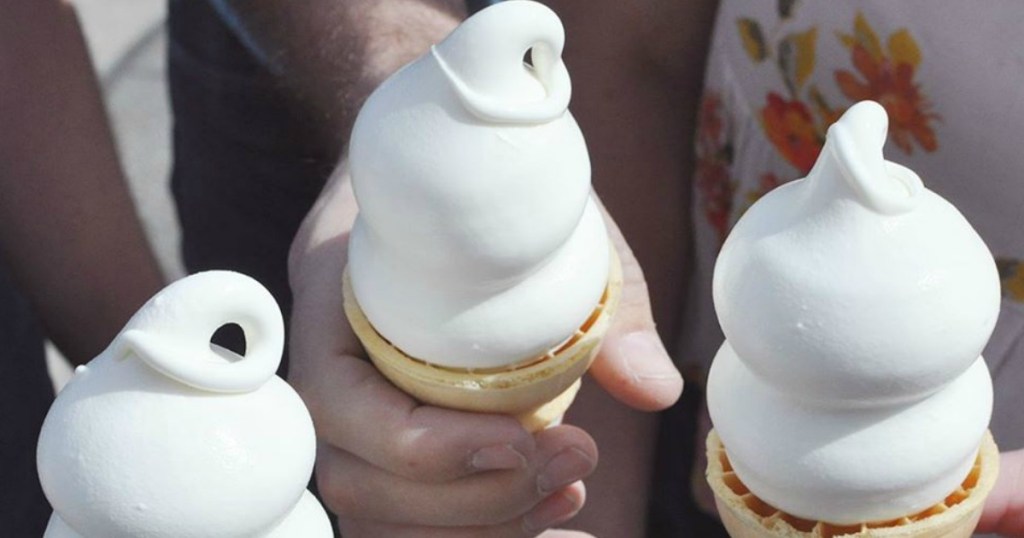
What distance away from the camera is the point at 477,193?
1.55 metres

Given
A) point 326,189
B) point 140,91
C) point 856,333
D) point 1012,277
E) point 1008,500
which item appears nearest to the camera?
point 856,333

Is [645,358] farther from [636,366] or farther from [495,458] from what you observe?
[495,458]

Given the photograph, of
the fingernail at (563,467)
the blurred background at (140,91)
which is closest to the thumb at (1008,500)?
the fingernail at (563,467)

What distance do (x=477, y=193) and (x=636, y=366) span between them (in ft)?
1.39

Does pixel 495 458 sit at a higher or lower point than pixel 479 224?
lower

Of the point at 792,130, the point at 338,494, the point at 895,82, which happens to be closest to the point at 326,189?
the point at 338,494

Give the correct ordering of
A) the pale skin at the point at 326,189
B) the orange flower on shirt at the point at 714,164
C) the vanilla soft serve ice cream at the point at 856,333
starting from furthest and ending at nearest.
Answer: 1. the orange flower on shirt at the point at 714,164
2. the pale skin at the point at 326,189
3. the vanilla soft serve ice cream at the point at 856,333

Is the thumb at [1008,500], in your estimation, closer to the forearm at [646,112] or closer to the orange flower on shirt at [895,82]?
the orange flower on shirt at [895,82]

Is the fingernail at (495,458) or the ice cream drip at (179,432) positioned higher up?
the ice cream drip at (179,432)

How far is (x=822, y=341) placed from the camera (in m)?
1.37

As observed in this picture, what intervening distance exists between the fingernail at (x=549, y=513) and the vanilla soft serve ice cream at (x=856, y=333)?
0.46 metres

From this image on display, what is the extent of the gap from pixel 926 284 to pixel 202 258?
1.93 m

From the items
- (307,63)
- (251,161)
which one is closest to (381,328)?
(307,63)

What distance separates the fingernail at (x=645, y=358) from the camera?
6.05ft
